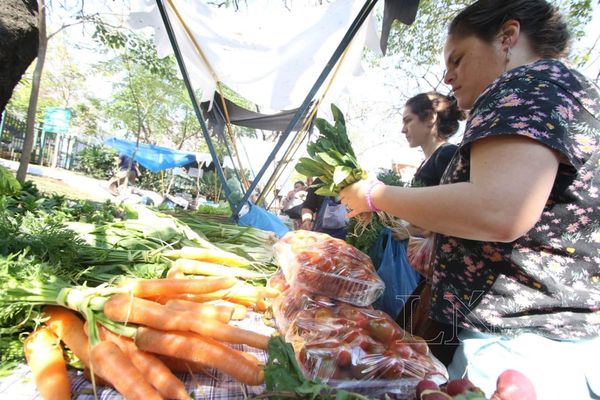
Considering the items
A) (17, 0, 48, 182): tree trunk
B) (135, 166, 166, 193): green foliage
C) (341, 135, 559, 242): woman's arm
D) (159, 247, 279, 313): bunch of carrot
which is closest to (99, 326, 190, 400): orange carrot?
(159, 247, 279, 313): bunch of carrot

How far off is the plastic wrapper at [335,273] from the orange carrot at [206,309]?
34 cm

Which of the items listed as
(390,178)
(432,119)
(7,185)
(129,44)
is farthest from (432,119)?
(129,44)

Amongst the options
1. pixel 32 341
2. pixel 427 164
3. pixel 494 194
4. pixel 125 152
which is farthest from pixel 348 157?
pixel 125 152

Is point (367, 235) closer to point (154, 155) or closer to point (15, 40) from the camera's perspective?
point (15, 40)

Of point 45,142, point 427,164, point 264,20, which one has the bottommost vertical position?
point 45,142

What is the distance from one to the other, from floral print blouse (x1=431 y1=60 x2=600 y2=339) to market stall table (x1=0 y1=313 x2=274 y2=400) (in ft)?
2.68

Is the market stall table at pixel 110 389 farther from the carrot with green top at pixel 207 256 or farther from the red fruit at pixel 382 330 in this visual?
the carrot with green top at pixel 207 256

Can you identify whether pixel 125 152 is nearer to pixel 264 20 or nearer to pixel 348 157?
pixel 264 20

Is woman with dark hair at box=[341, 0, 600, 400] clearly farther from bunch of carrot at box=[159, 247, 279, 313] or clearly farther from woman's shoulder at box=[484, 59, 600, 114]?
bunch of carrot at box=[159, 247, 279, 313]

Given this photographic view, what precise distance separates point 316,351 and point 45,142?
26.0 meters

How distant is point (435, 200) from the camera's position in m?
0.91

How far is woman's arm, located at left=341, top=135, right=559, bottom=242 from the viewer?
78cm

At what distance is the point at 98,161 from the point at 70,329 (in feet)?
78.5

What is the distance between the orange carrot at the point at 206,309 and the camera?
128 centimetres
